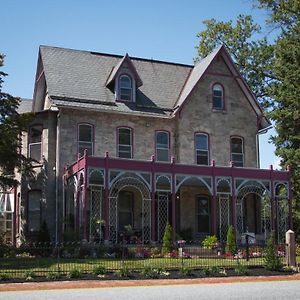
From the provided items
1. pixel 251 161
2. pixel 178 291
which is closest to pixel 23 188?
pixel 251 161

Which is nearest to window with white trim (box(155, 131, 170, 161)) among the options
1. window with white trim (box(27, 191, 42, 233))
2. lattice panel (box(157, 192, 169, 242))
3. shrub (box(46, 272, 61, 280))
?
lattice panel (box(157, 192, 169, 242))

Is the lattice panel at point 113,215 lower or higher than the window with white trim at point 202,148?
lower

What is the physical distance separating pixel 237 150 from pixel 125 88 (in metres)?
7.80

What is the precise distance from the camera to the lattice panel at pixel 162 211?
32.5 metres

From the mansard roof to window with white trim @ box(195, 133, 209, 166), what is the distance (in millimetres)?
2162

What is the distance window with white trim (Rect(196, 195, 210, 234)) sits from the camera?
3322 centimetres

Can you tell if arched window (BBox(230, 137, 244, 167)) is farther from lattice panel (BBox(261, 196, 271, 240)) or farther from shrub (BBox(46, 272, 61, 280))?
shrub (BBox(46, 272, 61, 280))

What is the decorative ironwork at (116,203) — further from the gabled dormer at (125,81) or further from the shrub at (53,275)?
the shrub at (53,275)

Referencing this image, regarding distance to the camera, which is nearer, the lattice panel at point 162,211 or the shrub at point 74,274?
the shrub at point 74,274

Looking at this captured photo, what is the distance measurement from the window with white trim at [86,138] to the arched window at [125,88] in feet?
10.1

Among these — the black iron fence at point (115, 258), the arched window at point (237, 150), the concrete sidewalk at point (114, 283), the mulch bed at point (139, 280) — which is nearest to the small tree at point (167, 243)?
the black iron fence at point (115, 258)

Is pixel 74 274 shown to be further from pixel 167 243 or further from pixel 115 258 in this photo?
pixel 167 243

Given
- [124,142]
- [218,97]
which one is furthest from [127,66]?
[218,97]

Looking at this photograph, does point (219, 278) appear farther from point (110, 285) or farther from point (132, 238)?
point (132, 238)
